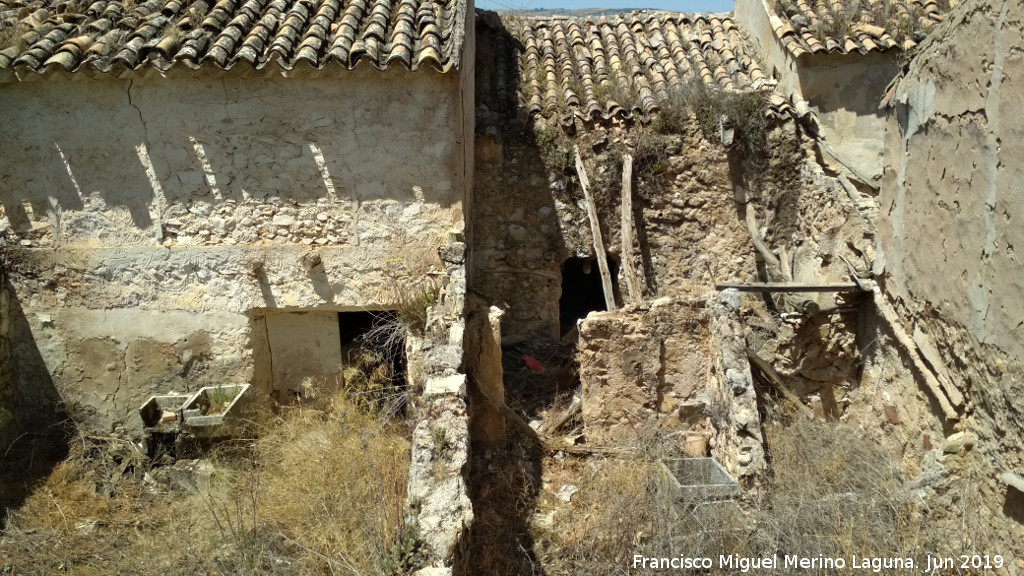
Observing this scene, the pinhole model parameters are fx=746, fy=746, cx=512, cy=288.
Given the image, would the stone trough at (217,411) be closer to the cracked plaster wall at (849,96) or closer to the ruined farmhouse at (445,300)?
the ruined farmhouse at (445,300)

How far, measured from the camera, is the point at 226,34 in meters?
6.82

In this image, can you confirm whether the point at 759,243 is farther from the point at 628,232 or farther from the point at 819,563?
the point at 819,563

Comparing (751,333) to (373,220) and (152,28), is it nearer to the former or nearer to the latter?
(373,220)

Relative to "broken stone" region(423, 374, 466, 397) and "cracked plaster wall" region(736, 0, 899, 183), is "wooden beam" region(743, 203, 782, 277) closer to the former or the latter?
"cracked plaster wall" region(736, 0, 899, 183)

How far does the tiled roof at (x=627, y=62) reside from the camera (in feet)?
31.8

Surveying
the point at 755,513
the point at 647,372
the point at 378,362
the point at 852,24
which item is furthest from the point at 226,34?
the point at 852,24

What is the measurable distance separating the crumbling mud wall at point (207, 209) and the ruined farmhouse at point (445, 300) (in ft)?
0.07

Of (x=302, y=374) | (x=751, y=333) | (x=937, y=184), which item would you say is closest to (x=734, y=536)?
(x=937, y=184)

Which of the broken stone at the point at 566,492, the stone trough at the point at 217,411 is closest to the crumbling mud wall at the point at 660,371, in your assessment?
the broken stone at the point at 566,492

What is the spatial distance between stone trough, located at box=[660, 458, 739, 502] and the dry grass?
2.09 meters

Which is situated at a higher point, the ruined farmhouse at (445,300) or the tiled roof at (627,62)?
the tiled roof at (627,62)

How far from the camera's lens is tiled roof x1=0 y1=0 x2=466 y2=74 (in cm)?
651

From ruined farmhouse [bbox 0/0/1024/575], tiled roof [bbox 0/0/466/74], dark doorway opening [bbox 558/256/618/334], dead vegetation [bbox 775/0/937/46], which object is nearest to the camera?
ruined farmhouse [bbox 0/0/1024/575]

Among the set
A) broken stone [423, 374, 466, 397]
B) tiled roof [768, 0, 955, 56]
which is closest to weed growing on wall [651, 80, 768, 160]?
tiled roof [768, 0, 955, 56]
